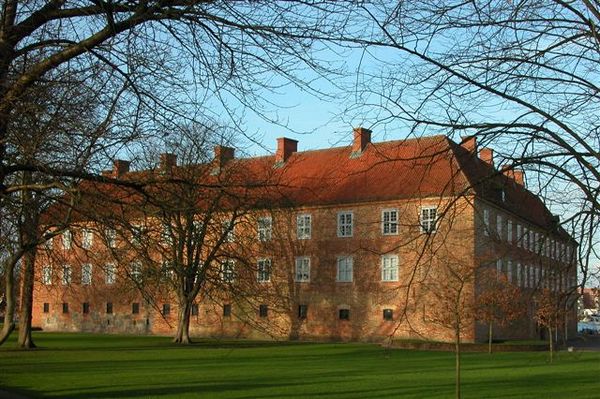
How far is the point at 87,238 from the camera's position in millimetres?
8812

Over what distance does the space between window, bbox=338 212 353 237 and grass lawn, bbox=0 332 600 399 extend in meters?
14.8

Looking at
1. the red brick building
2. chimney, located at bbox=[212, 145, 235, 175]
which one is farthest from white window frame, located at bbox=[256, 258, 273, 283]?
chimney, located at bbox=[212, 145, 235, 175]

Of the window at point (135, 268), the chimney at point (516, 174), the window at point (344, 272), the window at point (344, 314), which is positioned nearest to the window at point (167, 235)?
the window at point (135, 268)

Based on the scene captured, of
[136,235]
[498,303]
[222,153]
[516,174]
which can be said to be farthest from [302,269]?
[516,174]

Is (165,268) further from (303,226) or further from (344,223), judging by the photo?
(303,226)

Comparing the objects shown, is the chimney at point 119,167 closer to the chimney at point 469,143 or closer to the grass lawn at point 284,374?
the chimney at point 469,143

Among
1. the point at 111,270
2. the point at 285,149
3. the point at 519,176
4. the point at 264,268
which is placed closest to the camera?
the point at 519,176

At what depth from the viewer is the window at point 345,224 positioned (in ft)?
156

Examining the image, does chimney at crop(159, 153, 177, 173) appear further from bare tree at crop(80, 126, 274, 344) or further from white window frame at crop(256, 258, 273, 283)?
white window frame at crop(256, 258, 273, 283)

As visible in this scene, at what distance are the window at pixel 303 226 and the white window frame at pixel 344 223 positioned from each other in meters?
2.40

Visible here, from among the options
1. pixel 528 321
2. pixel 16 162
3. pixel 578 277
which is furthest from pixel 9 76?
pixel 528 321

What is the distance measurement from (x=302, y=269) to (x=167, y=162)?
133 feet

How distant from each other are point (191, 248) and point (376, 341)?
3662 cm

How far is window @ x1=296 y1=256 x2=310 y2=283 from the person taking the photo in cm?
4903
